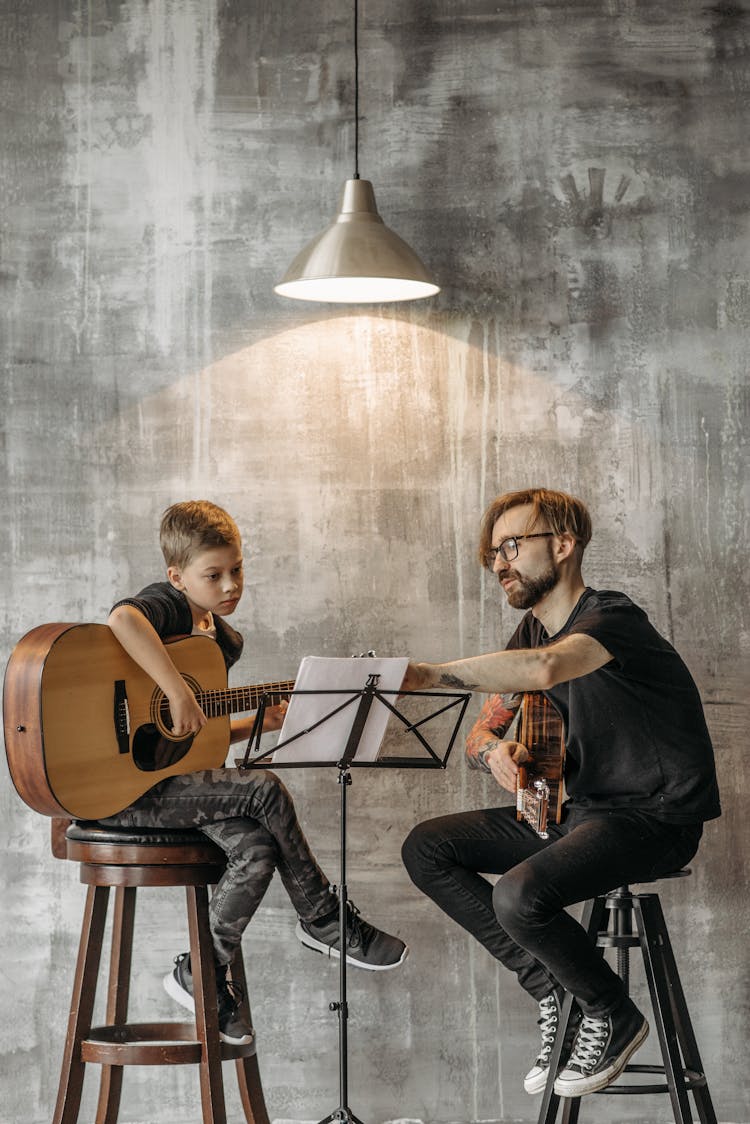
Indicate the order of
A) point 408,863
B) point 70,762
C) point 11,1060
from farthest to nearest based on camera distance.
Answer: point 11,1060 < point 408,863 < point 70,762

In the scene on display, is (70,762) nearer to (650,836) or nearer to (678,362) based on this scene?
(650,836)

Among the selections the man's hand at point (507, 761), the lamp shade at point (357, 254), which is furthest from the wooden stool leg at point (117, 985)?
the lamp shade at point (357, 254)

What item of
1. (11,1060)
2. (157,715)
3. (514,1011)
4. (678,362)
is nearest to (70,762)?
(157,715)

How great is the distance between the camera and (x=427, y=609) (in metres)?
3.66

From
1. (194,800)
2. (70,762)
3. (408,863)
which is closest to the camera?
(70,762)

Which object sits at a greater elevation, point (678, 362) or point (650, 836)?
point (678, 362)

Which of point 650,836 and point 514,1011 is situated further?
point 514,1011

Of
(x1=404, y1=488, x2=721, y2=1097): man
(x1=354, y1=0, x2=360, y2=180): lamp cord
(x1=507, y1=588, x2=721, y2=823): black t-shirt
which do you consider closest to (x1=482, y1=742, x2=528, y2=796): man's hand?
(x1=404, y1=488, x2=721, y2=1097): man

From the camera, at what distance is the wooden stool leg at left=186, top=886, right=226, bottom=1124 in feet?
9.30

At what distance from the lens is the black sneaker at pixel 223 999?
2.93 meters

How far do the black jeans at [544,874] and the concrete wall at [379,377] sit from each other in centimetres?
47

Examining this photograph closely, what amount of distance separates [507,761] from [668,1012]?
2.19ft

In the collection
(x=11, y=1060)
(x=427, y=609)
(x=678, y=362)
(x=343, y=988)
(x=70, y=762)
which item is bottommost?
(x=11, y=1060)

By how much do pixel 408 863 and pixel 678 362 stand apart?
1660mm
